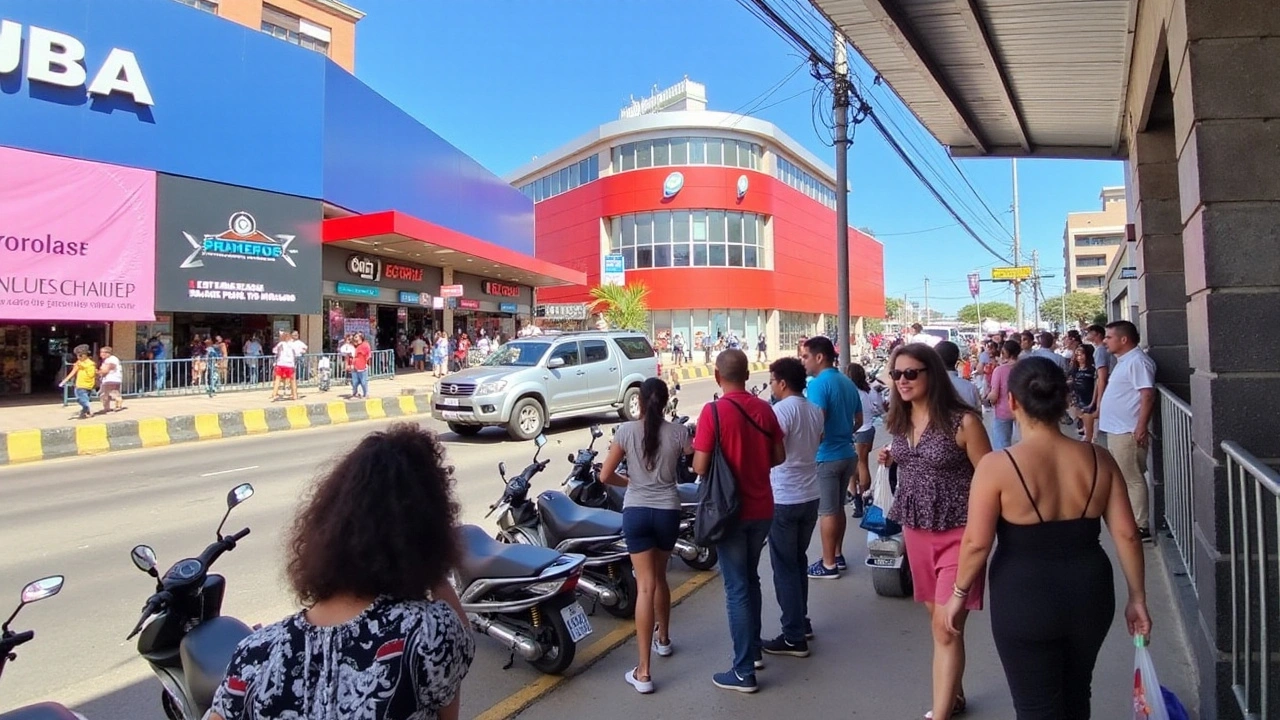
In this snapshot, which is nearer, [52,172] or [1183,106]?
[1183,106]

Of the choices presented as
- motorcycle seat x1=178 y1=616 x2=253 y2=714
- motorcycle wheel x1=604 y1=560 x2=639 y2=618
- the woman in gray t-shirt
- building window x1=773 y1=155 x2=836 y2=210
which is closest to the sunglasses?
the woman in gray t-shirt

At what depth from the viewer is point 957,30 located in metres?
5.73

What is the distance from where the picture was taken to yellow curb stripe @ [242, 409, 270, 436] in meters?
15.0

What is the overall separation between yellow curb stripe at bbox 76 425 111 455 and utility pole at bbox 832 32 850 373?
12748mm

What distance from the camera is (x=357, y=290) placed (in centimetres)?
2530

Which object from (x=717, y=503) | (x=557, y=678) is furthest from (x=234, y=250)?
(x=717, y=503)

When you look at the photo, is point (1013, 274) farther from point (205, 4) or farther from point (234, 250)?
point (205, 4)

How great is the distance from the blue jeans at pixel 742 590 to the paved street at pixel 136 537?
1091mm

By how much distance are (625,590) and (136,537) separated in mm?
5070

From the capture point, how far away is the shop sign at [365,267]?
25.0 metres

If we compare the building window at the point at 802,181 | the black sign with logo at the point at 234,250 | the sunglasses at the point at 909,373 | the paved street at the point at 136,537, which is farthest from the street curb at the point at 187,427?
the building window at the point at 802,181

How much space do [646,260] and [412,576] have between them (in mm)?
43239

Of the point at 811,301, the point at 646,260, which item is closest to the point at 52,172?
the point at 646,260

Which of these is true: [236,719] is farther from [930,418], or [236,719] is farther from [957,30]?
[957,30]
